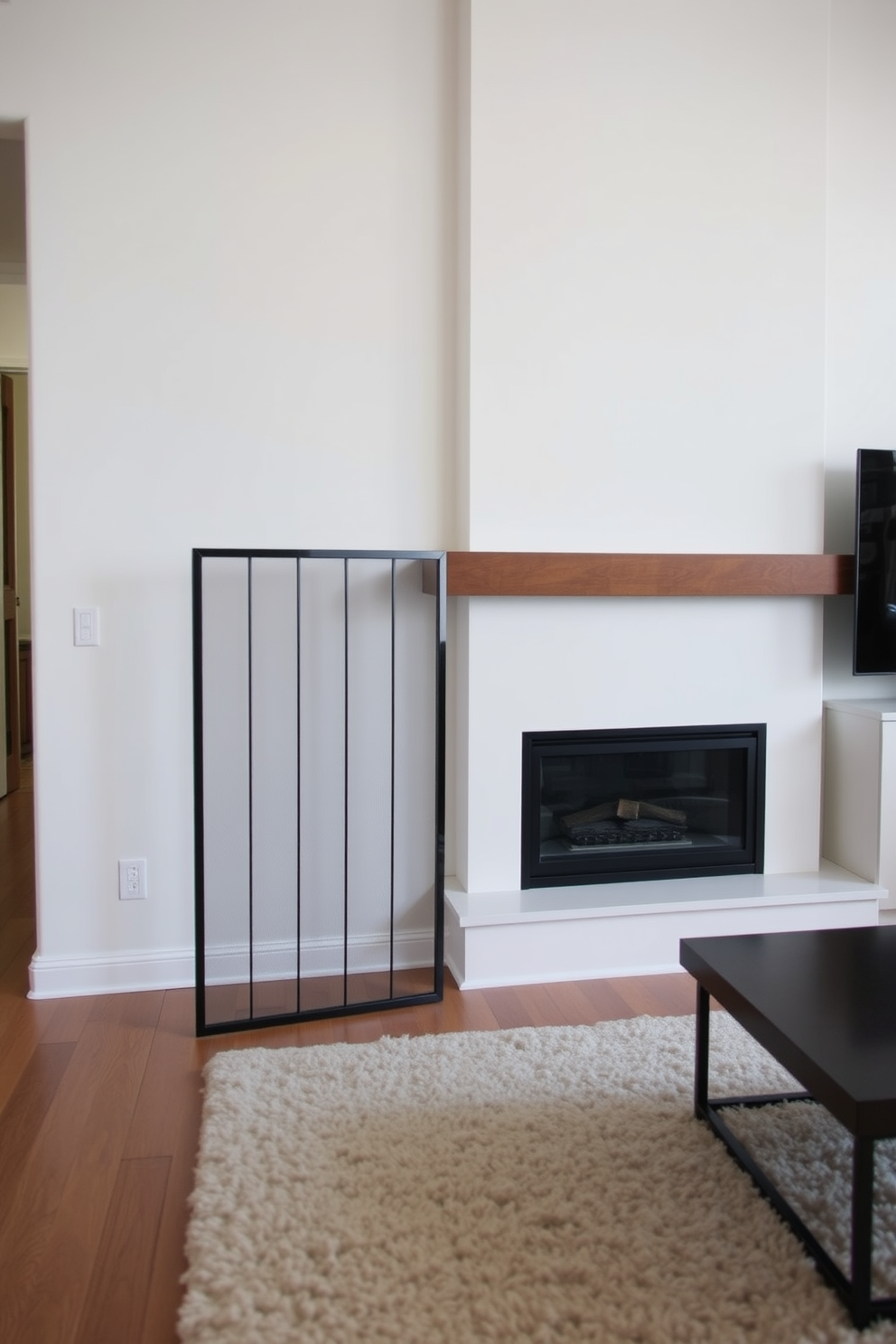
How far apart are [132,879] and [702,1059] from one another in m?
1.59

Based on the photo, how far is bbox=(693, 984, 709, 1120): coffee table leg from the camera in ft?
6.57

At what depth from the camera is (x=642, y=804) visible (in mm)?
3115

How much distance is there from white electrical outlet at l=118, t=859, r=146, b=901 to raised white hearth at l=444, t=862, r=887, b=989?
86 cm

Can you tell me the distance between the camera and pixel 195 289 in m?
2.73

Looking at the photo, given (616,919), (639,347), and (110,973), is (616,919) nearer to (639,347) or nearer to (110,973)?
(110,973)

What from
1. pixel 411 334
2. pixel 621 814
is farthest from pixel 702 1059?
pixel 411 334

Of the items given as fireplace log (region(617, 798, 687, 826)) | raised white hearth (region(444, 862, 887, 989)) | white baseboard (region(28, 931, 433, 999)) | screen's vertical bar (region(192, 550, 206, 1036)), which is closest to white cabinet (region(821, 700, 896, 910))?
raised white hearth (region(444, 862, 887, 989))

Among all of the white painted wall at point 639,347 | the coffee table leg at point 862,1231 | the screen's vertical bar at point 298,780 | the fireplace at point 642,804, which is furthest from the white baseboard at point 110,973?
the coffee table leg at point 862,1231

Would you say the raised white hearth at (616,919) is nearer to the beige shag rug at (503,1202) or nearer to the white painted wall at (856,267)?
the beige shag rug at (503,1202)

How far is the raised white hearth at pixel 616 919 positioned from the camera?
2.76 meters

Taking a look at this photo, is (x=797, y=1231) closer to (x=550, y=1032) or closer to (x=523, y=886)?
(x=550, y=1032)

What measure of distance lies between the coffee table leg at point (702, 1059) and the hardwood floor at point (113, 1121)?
1.72 ft

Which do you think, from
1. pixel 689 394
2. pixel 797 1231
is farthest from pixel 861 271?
pixel 797 1231

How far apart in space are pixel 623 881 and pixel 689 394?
145 cm
